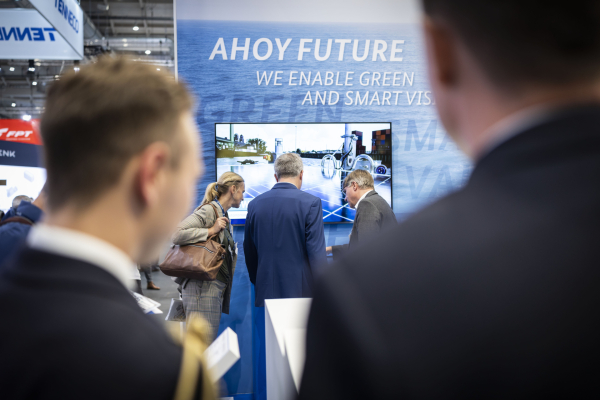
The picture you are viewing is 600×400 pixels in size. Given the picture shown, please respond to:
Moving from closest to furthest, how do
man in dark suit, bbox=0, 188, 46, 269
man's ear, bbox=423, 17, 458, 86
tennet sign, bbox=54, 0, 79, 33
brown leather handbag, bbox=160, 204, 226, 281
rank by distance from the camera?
man's ear, bbox=423, 17, 458, 86 < man in dark suit, bbox=0, 188, 46, 269 < brown leather handbag, bbox=160, 204, 226, 281 < tennet sign, bbox=54, 0, 79, 33

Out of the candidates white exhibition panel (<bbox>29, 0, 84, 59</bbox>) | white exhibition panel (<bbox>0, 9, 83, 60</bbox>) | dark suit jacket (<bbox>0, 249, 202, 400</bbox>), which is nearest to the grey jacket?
dark suit jacket (<bbox>0, 249, 202, 400</bbox>)

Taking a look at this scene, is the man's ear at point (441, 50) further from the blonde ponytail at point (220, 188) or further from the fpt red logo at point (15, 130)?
the fpt red logo at point (15, 130)

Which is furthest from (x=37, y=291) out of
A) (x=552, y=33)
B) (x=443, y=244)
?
(x=552, y=33)

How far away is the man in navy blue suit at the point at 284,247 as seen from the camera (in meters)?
3.06

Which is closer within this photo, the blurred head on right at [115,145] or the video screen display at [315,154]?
the blurred head on right at [115,145]

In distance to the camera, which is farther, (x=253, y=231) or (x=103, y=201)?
(x=253, y=231)

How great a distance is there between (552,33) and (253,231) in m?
2.93

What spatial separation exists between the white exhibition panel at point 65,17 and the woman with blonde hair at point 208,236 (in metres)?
2.41

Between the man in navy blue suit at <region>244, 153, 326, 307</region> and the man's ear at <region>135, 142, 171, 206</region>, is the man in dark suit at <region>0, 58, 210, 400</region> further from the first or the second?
the man in navy blue suit at <region>244, 153, 326, 307</region>

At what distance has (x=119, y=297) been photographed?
54cm

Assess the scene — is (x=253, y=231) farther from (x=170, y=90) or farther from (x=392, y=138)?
(x=170, y=90)

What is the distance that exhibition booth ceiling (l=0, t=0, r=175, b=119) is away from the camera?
35.4 feet

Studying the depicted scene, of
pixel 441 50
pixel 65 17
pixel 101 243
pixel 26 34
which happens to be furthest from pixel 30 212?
pixel 26 34

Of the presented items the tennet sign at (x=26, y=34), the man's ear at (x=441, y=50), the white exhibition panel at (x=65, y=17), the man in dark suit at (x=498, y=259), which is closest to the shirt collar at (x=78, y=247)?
the man in dark suit at (x=498, y=259)
